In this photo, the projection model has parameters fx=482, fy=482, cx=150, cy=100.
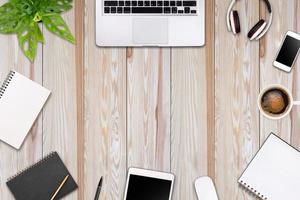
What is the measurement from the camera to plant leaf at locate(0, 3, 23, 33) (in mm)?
1207

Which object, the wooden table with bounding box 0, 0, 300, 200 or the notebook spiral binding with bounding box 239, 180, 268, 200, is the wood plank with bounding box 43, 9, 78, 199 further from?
the notebook spiral binding with bounding box 239, 180, 268, 200

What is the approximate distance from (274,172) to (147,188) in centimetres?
32

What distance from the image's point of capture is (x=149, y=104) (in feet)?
4.07

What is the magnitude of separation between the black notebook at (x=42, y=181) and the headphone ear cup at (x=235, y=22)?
55cm

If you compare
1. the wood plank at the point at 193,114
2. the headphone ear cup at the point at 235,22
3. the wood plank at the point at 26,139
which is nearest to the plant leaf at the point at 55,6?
the wood plank at the point at 26,139

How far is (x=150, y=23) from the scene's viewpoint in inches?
48.2

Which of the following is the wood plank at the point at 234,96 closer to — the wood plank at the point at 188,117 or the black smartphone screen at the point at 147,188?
the wood plank at the point at 188,117

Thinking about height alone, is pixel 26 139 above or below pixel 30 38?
below

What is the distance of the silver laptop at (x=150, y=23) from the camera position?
121cm

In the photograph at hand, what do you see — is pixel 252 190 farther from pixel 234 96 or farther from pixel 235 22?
pixel 235 22

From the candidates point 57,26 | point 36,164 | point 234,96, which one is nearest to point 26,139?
point 36,164

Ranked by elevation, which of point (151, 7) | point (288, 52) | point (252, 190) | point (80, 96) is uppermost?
point (151, 7)

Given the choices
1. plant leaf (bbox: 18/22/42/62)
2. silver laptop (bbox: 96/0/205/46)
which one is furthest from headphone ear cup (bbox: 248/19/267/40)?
plant leaf (bbox: 18/22/42/62)

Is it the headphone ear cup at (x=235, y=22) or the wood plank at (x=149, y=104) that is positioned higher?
the headphone ear cup at (x=235, y=22)
